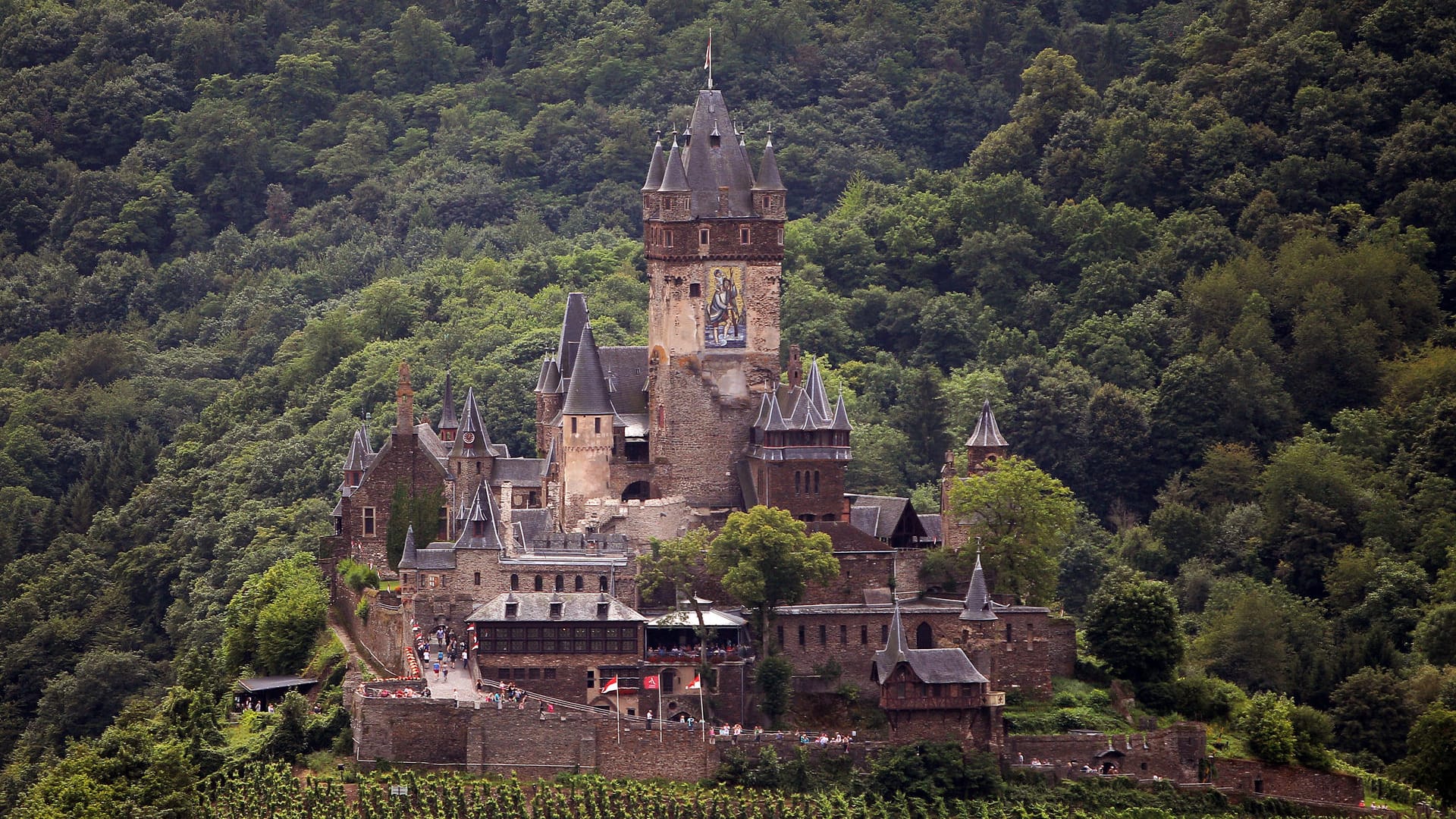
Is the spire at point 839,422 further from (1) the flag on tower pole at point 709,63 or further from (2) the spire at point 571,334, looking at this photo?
(1) the flag on tower pole at point 709,63

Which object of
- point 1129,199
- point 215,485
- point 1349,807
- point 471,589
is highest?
point 1129,199

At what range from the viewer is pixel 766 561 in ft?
309

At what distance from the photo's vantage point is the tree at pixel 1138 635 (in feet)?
320

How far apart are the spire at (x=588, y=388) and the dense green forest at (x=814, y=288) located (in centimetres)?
1070

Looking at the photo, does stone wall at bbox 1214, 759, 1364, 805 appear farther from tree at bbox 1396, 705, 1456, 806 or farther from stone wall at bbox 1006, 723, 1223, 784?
tree at bbox 1396, 705, 1456, 806

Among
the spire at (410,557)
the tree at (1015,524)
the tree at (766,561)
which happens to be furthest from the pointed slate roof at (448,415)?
the tree at (1015,524)

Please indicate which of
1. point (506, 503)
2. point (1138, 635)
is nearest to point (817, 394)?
point (506, 503)

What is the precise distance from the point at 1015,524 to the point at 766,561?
9.29 metres

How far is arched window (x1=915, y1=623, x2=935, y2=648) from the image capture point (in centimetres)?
9519

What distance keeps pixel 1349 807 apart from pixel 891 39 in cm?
8397

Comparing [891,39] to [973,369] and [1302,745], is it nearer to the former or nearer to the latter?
[973,369]

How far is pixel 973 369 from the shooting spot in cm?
13400

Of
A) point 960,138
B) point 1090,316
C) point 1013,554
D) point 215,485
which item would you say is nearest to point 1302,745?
point 1013,554

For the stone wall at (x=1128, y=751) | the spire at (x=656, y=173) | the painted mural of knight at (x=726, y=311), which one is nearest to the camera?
the stone wall at (x=1128, y=751)
